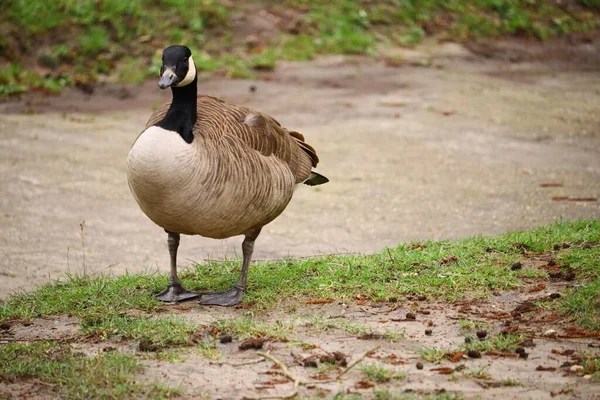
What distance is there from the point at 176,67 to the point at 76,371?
2.07 meters

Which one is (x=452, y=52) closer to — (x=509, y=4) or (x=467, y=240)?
(x=509, y=4)

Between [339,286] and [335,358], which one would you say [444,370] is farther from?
[339,286]

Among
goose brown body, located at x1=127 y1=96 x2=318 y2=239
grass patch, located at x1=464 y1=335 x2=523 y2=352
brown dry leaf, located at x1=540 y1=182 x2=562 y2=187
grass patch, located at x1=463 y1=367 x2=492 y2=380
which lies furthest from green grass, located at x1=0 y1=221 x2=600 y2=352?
brown dry leaf, located at x1=540 y1=182 x2=562 y2=187

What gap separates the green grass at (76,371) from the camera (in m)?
4.36

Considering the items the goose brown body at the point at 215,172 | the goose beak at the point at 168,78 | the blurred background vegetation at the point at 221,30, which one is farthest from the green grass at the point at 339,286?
the blurred background vegetation at the point at 221,30

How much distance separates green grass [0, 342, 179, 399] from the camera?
4359mm

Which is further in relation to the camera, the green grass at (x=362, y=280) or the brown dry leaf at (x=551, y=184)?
the brown dry leaf at (x=551, y=184)

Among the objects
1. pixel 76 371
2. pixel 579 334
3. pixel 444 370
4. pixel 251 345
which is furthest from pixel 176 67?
pixel 579 334

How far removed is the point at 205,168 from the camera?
17.8 ft

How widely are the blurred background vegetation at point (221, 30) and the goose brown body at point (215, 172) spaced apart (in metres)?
7.39

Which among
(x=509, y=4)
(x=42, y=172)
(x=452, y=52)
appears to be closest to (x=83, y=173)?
(x=42, y=172)

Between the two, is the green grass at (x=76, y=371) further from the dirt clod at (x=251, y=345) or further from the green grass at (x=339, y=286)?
the dirt clod at (x=251, y=345)

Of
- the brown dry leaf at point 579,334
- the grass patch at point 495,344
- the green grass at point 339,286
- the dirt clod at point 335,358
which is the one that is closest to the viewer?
the dirt clod at point 335,358

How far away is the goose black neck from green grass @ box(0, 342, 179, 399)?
1395mm
